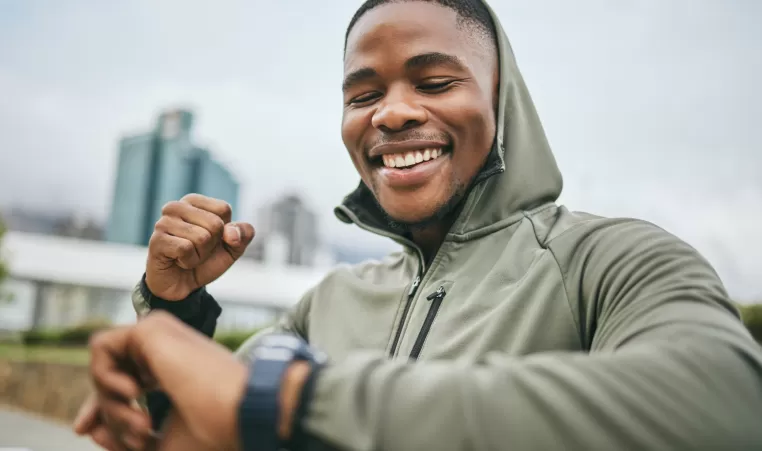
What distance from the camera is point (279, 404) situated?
2.95ft

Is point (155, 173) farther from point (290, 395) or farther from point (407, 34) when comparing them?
point (290, 395)

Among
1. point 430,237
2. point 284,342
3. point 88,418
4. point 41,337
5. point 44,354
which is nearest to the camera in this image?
point 284,342

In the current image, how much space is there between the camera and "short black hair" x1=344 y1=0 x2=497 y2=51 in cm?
196

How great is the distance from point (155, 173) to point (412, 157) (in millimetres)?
43677

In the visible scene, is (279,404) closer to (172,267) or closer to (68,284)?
(172,267)

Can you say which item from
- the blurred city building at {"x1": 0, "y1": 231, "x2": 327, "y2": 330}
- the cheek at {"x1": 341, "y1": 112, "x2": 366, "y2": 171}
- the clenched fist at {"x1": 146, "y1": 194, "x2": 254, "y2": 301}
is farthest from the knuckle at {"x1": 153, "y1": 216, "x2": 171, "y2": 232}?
the blurred city building at {"x1": 0, "y1": 231, "x2": 327, "y2": 330}

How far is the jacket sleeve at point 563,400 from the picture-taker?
2.83 ft

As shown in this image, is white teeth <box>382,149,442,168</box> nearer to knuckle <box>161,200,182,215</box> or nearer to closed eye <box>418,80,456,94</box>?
closed eye <box>418,80,456,94</box>

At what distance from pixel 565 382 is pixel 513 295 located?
671 mm

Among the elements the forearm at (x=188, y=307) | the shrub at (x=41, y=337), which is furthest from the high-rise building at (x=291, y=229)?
the forearm at (x=188, y=307)

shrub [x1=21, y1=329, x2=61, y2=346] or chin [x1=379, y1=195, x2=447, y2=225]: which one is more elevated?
chin [x1=379, y1=195, x2=447, y2=225]

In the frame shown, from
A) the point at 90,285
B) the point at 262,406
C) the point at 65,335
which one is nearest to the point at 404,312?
the point at 262,406

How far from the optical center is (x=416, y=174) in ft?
6.25

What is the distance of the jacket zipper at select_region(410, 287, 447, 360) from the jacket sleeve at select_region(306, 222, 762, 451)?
0.69 meters
